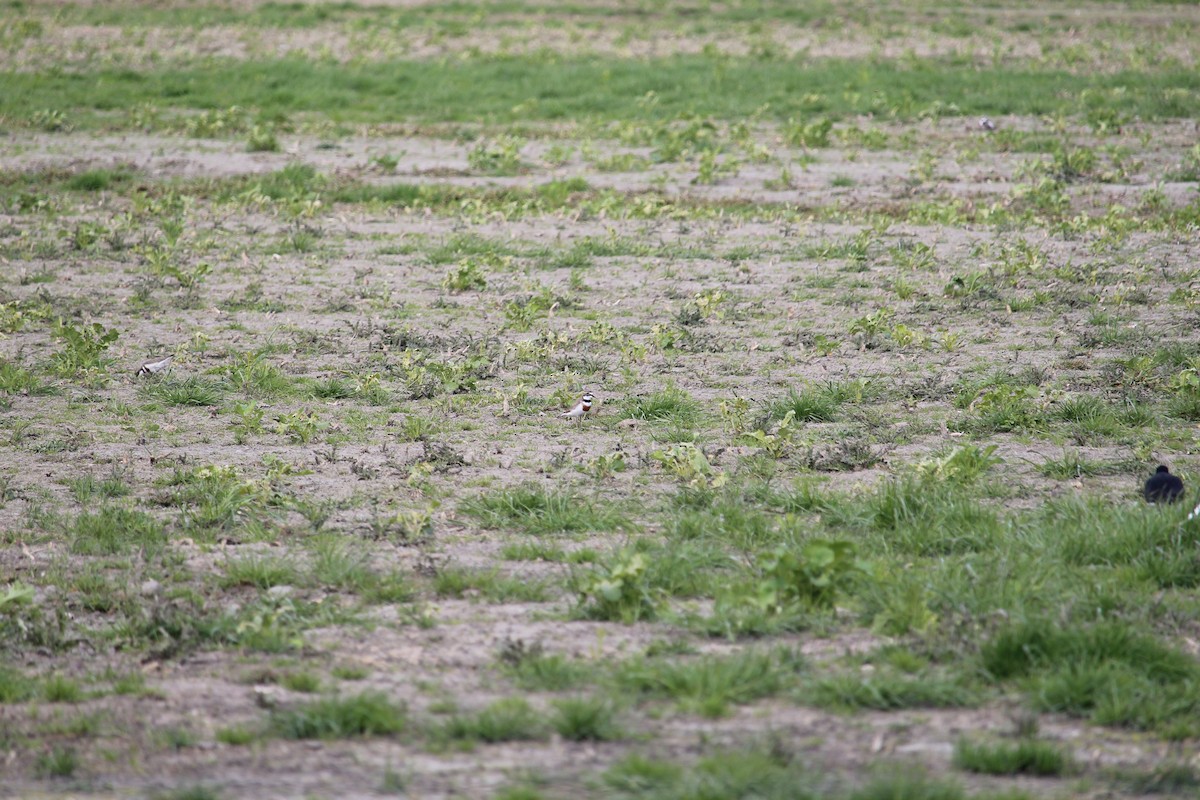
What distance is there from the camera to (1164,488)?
5734 mm

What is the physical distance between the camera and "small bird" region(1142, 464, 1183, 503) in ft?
18.7

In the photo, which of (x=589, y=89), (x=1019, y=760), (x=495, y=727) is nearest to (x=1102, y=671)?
(x=1019, y=760)

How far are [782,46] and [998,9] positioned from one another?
8057 mm

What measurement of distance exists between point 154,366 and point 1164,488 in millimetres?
6459

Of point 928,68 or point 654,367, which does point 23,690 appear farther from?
point 928,68

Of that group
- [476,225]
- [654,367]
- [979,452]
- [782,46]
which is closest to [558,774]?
[979,452]

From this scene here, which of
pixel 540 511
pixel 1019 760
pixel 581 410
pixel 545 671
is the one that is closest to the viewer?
pixel 1019 760

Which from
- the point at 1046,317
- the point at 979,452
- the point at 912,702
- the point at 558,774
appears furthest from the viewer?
the point at 1046,317

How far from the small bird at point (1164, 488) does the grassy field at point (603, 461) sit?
0.18 meters

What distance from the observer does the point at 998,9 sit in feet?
89.1

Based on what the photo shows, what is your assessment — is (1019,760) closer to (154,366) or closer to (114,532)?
(114,532)

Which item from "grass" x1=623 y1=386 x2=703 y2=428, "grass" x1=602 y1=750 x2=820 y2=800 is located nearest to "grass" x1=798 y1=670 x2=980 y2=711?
"grass" x1=602 y1=750 x2=820 y2=800

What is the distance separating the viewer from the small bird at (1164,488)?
18.7 feet

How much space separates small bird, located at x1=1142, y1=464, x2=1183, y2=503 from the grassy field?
183 mm
